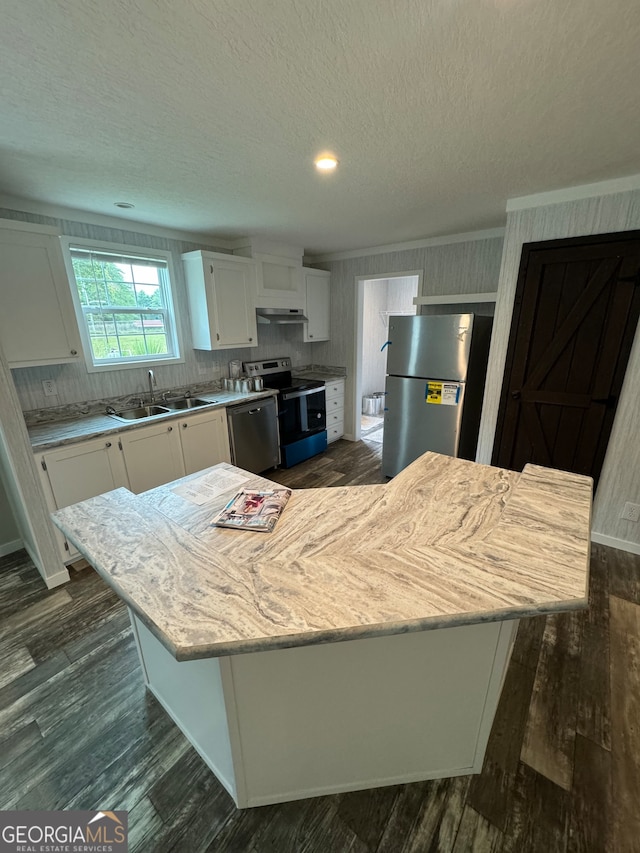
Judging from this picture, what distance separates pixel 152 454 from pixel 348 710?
2.30 meters

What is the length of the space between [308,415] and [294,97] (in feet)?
9.93

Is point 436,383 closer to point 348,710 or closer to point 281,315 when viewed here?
point 281,315

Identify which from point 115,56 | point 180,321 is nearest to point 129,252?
point 180,321

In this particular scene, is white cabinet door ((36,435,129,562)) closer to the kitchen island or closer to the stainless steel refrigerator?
the kitchen island

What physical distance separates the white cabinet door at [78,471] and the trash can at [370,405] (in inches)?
173

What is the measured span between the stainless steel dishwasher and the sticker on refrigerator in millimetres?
1630

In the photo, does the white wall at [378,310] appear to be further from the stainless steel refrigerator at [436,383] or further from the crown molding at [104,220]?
the crown molding at [104,220]

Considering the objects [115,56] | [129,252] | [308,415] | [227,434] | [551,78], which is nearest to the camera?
[115,56]

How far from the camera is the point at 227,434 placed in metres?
3.26

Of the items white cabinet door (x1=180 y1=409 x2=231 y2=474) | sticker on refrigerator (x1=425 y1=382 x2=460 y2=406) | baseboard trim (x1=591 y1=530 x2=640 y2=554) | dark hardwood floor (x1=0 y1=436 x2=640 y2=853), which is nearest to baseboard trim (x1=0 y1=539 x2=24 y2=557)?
dark hardwood floor (x1=0 y1=436 x2=640 y2=853)

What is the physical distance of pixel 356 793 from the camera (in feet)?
3.94

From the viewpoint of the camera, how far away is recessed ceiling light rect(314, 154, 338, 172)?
5.64 ft

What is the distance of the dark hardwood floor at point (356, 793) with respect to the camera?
1.09 m

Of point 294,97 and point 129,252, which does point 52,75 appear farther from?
point 129,252
